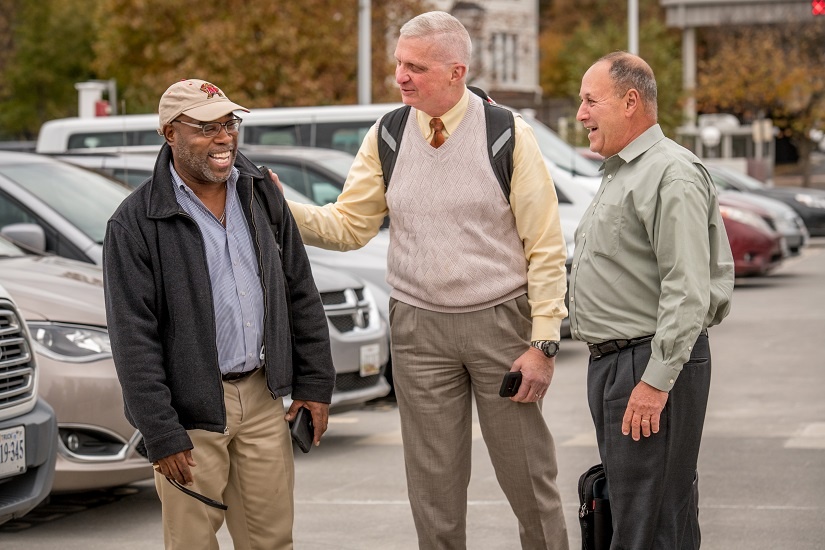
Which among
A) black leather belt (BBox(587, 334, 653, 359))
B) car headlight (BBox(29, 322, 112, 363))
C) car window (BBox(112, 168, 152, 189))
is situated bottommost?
car headlight (BBox(29, 322, 112, 363))

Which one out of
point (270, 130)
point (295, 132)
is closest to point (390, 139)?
point (295, 132)

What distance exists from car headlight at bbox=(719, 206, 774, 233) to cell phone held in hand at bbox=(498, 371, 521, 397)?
48.1 ft

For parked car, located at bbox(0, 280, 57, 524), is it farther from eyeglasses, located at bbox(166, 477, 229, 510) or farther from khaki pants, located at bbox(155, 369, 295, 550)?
eyeglasses, located at bbox(166, 477, 229, 510)

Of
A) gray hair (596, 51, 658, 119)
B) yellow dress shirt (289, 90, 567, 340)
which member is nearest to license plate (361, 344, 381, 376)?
yellow dress shirt (289, 90, 567, 340)

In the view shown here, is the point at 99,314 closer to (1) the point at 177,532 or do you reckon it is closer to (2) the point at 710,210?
(1) the point at 177,532

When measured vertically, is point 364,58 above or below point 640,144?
above

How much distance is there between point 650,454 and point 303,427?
42.5 inches

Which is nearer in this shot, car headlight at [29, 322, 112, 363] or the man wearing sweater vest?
the man wearing sweater vest

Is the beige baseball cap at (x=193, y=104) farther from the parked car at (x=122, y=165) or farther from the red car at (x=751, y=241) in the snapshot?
the red car at (x=751, y=241)

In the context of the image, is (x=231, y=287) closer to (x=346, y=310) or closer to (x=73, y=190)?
(x=346, y=310)

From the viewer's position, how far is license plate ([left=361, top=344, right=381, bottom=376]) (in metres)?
9.12

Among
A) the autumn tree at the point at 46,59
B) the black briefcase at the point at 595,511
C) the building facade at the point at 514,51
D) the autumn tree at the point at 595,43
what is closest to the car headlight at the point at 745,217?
the black briefcase at the point at 595,511

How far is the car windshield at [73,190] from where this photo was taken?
29.0 feet

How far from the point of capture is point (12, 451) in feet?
18.8
